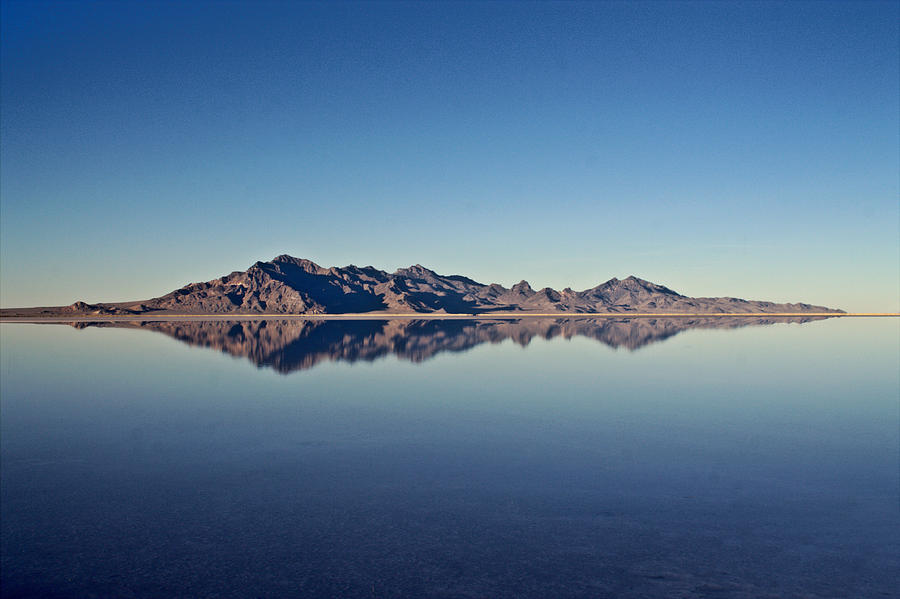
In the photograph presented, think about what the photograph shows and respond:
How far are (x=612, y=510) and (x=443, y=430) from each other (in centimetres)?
989

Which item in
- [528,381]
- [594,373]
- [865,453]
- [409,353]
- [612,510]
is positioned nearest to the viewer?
[612,510]

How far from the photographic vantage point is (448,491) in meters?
15.7

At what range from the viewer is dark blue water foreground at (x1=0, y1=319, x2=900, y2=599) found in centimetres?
1081

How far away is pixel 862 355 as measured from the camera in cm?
5891

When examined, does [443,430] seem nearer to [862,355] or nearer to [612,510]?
[612,510]

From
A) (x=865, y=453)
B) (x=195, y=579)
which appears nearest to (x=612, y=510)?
(x=195, y=579)

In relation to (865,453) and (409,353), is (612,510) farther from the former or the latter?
(409,353)

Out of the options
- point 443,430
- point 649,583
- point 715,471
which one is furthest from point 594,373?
point 649,583

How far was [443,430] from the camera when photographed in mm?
23125

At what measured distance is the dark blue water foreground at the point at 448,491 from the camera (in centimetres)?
1081

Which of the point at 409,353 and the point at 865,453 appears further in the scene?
the point at 409,353

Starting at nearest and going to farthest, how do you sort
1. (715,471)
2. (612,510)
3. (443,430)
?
(612,510)
(715,471)
(443,430)

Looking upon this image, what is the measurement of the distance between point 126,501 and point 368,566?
24.7 ft

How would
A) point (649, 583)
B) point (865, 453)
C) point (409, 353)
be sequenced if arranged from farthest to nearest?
point (409, 353), point (865, 453), point (649, 583)
